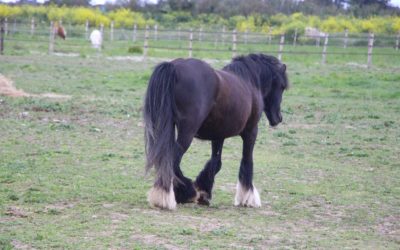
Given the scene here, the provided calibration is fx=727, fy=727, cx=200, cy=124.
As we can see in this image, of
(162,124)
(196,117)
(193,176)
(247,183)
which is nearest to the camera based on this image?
(162,124)

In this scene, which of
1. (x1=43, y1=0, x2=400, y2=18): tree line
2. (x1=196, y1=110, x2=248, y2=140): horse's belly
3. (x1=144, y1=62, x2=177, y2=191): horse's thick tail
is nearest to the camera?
(x1=144, y1=62, x2=177, y2=191): horse's thick tail

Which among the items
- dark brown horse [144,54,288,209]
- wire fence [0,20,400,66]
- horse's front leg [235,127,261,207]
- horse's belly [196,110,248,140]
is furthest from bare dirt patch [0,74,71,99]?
wire fence [0,20,400,66]

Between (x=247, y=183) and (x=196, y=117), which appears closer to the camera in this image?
(x=196, y=117)

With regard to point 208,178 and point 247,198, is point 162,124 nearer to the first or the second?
point 208,178

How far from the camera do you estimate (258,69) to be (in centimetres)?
836

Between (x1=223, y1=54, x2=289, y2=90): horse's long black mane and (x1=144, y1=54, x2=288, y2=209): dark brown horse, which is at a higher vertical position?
(x1=223, y1=54, x2=289, y2=90): horse's long black mane

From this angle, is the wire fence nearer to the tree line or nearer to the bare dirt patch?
the tree line

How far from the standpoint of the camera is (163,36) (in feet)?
154

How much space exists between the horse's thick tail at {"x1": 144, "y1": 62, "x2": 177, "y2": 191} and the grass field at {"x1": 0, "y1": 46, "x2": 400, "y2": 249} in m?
0.43

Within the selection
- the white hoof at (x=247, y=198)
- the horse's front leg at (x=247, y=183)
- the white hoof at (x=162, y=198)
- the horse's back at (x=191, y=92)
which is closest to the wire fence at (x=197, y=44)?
the horse's front leg at (x=247, y=183)

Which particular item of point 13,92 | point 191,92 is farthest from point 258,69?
point 13,92

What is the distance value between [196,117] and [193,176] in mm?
2265

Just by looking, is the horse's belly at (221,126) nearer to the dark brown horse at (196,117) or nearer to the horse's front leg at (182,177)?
the dark brown horse at (196,117)

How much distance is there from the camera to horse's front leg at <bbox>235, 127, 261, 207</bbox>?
779 cm
